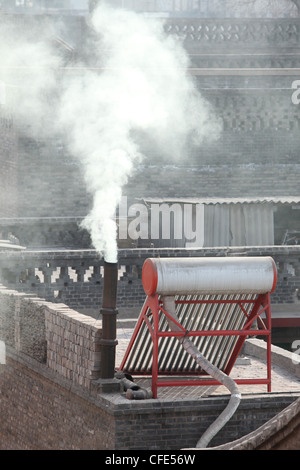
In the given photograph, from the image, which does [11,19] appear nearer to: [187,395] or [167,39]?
[167,39]

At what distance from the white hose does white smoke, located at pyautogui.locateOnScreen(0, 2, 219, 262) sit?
46.0 ft

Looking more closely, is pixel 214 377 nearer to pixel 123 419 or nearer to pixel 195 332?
pixel 195 332

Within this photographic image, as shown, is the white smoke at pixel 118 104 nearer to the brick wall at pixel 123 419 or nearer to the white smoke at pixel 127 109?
the white smoke at pixel 127 109

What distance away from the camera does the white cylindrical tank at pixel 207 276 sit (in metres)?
11.6

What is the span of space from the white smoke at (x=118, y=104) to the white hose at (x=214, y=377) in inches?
552

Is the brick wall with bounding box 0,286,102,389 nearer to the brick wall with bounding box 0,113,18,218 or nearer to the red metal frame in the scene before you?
the red metal frame

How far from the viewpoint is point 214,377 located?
38.5ft

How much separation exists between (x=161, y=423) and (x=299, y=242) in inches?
626

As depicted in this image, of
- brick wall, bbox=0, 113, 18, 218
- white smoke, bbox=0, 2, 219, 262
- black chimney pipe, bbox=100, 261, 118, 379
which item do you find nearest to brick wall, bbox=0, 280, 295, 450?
black chimney pipe, bbox=100, 261, 118, 379

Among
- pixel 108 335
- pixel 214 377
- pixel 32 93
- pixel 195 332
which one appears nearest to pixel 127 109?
pixel 32 93

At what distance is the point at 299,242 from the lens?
26.5 metres

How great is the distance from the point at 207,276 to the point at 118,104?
16.8m

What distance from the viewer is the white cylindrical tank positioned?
11555 millimetres

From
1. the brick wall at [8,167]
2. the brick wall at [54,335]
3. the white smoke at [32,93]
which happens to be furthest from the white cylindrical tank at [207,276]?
the white smoke at [32,93]
